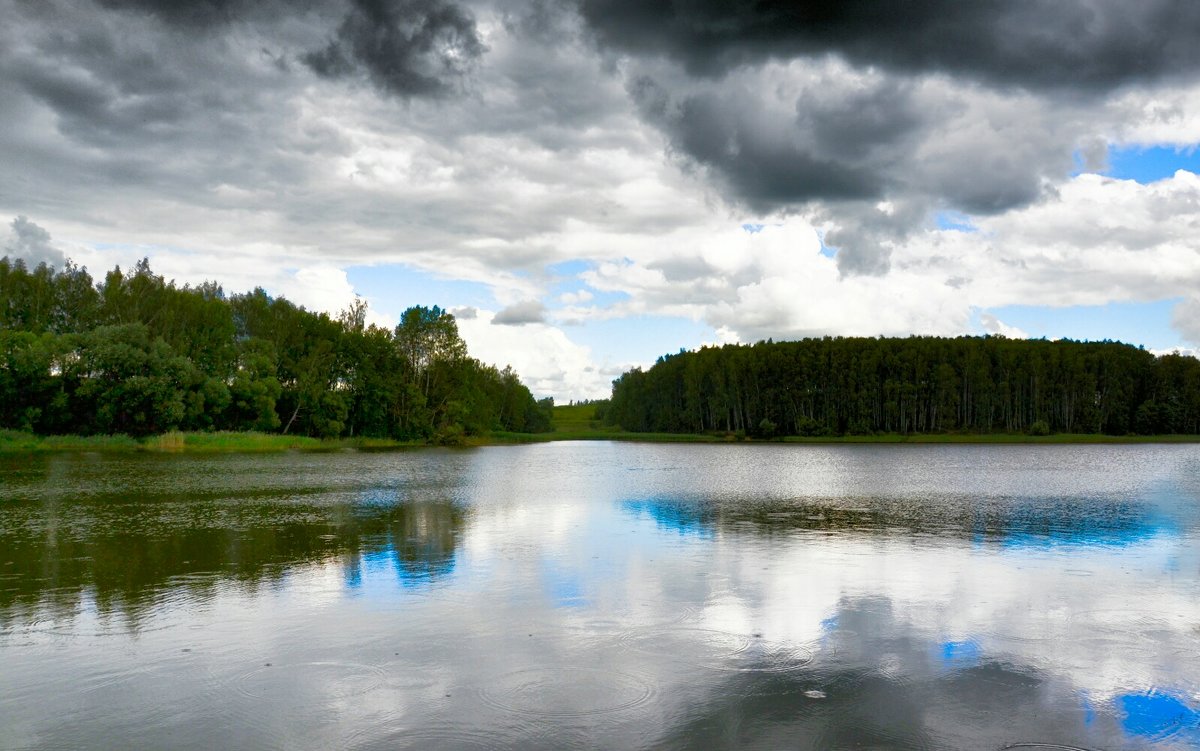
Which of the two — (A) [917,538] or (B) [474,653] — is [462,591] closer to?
(B) [474,653]

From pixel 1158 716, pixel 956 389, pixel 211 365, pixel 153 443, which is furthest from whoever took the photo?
pixel 956 389

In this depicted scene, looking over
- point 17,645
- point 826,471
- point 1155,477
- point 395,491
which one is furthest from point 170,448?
point 1155,477

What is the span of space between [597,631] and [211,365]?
78.5 meters

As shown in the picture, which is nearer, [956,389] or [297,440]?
[297,440]

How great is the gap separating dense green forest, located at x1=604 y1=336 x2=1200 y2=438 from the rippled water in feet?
378

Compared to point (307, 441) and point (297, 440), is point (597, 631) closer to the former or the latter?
point (297, 440)

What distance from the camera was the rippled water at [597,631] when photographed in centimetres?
688

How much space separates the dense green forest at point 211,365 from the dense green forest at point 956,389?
57813 mm

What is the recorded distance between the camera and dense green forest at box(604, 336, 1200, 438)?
137125 mm

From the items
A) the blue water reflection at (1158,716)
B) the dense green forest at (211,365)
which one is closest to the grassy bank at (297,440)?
the dense green forest at (211,365)

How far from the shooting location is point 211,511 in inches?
920

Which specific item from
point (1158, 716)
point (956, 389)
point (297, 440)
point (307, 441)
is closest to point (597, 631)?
point (1158, 716)

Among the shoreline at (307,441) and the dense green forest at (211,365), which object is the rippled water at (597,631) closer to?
the shoreline at (307,441)

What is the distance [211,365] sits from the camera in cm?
→ 7850
